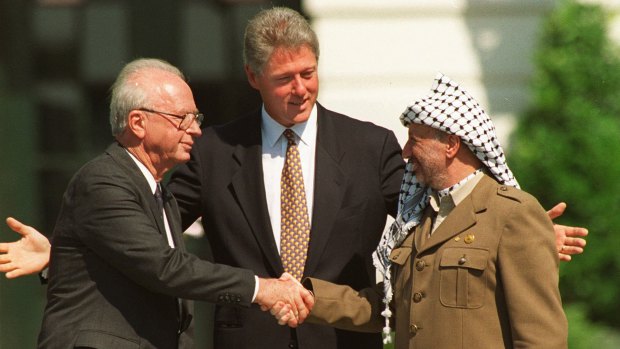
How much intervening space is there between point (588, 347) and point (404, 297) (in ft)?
7.47

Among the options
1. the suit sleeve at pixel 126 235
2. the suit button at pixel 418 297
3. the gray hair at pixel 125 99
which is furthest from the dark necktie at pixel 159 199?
the suit button at pixel 418 297

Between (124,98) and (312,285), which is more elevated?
(124,98)

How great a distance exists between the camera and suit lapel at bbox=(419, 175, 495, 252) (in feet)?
13.0

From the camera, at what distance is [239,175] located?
15.5 ft

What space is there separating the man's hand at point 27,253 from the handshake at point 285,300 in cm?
80

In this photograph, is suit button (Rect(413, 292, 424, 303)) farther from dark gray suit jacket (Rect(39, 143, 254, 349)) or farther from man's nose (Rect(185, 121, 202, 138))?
man's nose (Rect(185, 121, 202, 138))

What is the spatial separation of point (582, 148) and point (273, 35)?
211 centimetres

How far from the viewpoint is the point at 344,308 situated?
4336mm

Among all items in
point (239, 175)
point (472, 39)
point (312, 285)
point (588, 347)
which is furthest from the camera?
point (472, 39)

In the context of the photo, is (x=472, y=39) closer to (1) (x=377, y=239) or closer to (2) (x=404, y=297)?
(1) (x=377, y=239)

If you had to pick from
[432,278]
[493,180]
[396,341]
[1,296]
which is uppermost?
[493,180]

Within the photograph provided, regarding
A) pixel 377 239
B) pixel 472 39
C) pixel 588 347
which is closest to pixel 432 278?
pixel 377 239

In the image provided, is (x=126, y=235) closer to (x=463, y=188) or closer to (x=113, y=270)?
(x=113, y=270)

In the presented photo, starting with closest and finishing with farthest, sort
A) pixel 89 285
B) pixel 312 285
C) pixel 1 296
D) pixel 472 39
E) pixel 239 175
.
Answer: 1. pixel 89 285
2. pixel 312 285
3. pixel 239 175
4. pixel 472 39
5. pixel 1 296
